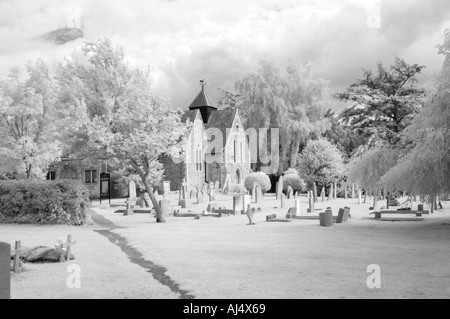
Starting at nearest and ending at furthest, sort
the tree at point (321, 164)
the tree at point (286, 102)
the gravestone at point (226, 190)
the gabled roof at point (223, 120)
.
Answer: the tree at point (321, 164)
the gravestone at point (226, 190)
the tree at point (286, 102)
the gabled roof at point (223, 120)

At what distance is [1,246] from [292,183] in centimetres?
4527

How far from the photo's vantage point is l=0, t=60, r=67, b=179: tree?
33.3 metres

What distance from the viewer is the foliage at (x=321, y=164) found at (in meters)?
42.6

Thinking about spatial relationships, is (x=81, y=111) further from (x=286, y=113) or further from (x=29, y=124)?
(x=286, y=113)

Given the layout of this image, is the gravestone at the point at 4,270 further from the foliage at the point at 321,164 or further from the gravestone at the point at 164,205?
the foliage at the point at 321,164

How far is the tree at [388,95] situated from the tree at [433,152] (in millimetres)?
13640

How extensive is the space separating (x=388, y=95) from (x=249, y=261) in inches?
1022

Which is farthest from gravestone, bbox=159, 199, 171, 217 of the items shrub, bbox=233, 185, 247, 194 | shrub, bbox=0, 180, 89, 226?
shrub, bbox=233, 185, 247, 194

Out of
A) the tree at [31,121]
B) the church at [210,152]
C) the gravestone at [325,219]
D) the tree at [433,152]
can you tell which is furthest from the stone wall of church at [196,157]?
the tree at [433,152]

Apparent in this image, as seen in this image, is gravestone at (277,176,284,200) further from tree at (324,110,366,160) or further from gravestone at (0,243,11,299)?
gravestone at (0,243,11,299)

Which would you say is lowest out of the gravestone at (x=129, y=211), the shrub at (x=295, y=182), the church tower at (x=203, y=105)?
the gravestone at (x=129, y=211)

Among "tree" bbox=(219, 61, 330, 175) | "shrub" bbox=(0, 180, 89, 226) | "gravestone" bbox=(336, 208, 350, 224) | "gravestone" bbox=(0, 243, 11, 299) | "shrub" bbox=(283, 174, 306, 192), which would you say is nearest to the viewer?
"gravestone" bbox=(0, 243, 11, 299)

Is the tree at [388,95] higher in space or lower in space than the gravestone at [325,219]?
higher

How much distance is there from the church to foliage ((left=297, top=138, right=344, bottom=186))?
11.7 metres
